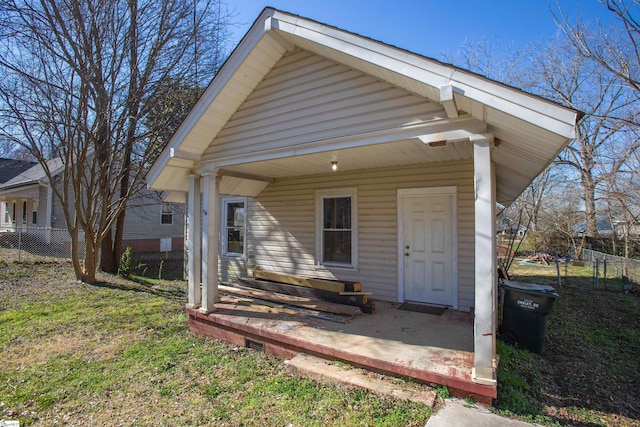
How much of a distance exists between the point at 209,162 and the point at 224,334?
106 inches

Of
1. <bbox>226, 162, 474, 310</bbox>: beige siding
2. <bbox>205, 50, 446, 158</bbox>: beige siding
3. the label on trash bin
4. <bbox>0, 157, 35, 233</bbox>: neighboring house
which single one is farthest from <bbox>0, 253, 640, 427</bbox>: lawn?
<bbox>0, 157, 35, 233</bbox>: neighboring house

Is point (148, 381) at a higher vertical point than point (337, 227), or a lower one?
lower

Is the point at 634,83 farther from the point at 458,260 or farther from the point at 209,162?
the point at 209,162

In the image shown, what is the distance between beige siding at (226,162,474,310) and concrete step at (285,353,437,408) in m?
2.50

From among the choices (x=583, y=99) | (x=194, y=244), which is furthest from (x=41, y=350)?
(x=583, y=99)

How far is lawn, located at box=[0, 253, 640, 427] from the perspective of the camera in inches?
122

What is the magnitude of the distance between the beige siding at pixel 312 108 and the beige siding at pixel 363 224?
2240 millimetres

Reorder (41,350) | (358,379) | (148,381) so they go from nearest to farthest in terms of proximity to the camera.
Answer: (358,379), (148,381), (41,350)

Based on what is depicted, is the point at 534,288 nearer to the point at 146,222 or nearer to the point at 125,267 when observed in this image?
the point at 125,267

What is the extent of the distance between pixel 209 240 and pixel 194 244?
50 cm

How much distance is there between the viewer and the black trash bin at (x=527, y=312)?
4270 millimetres

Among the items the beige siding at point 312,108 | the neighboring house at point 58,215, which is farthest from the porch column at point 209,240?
the neighboring house at point 58,215

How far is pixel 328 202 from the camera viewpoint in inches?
270

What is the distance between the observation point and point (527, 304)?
172 inches
